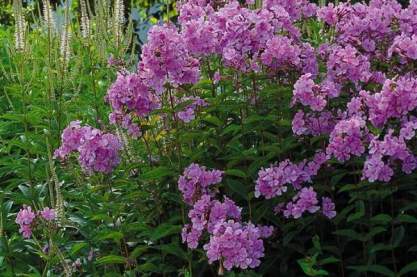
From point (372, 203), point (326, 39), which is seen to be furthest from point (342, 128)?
point (326, 39)

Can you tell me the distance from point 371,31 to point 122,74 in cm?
111

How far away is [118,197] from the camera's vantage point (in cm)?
405

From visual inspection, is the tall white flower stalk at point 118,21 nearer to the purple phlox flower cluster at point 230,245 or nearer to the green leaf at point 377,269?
the purple phlox flower cluster at point 230,245

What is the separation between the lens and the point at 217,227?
320cm

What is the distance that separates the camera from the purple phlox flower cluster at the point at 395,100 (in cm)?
324

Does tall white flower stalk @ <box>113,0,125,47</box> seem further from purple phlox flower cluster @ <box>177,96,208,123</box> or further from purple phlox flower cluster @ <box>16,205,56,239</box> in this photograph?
purple phlox flower cluster @ <box>16,205,56,239</box>

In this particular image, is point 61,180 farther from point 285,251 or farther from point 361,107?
point 361,107

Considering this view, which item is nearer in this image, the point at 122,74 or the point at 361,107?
the point at 361,107

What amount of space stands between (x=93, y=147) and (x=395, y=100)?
1199mm

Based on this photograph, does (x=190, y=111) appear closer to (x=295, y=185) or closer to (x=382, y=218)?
(x=295, y=185)

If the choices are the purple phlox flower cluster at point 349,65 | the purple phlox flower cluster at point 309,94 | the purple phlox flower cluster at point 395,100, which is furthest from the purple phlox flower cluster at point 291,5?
the purple phlox flower cluster at point 395,100

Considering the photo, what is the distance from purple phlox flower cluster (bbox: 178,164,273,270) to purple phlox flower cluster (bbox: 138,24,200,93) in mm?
A: 380

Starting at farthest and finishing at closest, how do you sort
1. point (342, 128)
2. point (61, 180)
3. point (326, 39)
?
point (326, 39) → point (61, 180) → point (342, 128)

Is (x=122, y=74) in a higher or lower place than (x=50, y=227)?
higher
